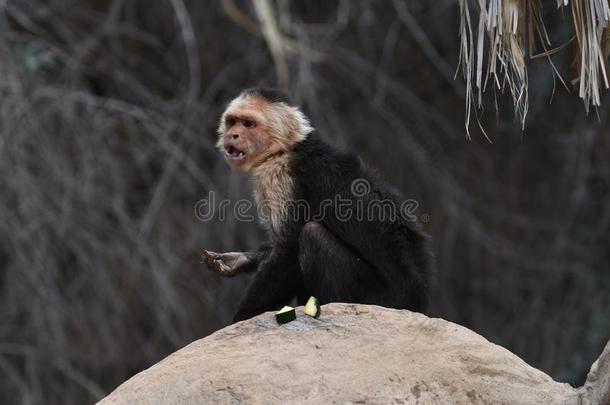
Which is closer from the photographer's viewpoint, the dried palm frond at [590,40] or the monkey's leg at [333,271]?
the dried palm frond at [590,40]

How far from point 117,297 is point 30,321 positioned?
0.66m

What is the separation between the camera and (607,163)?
8922 mm

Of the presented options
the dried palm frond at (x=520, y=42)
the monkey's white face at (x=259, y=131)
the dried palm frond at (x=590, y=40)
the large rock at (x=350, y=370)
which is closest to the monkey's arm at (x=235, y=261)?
the monkey's white face at (x=259, y=131)

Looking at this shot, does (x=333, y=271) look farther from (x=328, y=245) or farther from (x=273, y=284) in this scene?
(x=273, y=284)

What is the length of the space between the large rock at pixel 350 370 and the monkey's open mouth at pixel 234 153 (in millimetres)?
1609

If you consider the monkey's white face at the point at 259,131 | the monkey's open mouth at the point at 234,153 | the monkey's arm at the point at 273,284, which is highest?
the monkey's white face at the point at 259,131

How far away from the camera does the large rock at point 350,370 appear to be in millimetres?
3443

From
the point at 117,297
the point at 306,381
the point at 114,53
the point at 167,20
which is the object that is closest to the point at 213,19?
the point at 167,20

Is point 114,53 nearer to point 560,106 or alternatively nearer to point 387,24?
point 387,24

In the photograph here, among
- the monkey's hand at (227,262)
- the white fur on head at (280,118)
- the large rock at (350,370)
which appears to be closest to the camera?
the large rock at (350,370)

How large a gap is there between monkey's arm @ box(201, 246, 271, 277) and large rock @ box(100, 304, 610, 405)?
3.49ft

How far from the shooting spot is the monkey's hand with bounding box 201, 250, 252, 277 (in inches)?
191

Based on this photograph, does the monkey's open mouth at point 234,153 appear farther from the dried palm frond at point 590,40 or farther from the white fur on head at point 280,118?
the dried palm frond at point 590,40

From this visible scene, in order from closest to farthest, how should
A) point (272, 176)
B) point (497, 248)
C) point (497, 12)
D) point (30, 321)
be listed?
point (497, 12)
point (272, 176)
point (30, 321)
point (497, 248)
